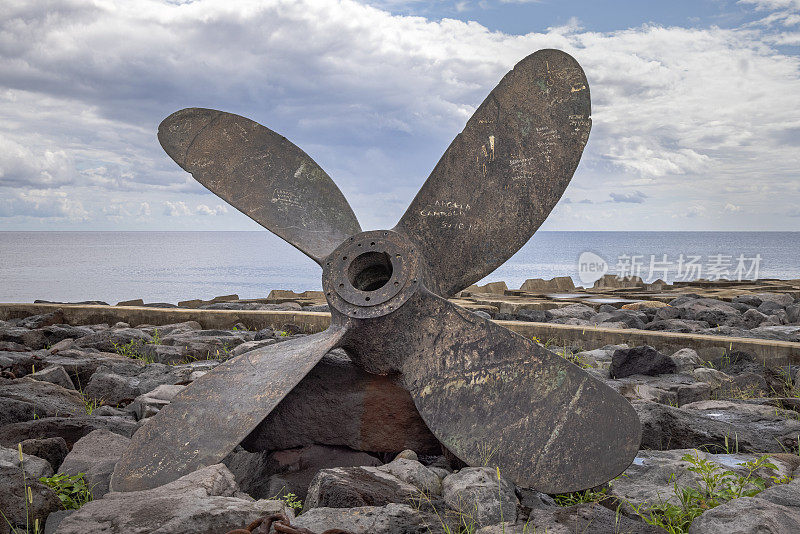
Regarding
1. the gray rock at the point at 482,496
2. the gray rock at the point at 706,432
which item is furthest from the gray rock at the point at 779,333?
the gray rock at the point at 482,496

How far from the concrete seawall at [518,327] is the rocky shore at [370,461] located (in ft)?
0.54

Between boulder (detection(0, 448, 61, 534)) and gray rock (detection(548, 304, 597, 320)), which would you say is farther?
gray rock (detection(548, 304, 597, 320))

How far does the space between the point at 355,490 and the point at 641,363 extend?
2926 millimetres

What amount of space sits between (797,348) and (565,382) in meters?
3.29

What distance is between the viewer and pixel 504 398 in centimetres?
278

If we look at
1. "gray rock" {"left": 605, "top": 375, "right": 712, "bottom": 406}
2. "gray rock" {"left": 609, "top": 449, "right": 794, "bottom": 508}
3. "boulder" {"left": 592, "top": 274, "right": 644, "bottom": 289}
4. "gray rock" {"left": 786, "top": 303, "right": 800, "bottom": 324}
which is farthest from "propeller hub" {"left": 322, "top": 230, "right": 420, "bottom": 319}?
"boulder" {"left": 592, "top": 274, "right": 644, "bottom": 289}

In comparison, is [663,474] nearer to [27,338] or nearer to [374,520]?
[374,520]

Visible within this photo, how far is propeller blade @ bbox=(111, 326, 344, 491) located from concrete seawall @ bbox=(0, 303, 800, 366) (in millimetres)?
3563

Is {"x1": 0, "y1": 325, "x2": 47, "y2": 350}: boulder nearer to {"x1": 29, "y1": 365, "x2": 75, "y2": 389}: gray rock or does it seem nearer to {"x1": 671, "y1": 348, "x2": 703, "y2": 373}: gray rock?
{"x1": 29, "y1": 365, "x2": 75, "y2": 389}: gray rock

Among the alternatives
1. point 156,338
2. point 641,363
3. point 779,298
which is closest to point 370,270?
point 641,363

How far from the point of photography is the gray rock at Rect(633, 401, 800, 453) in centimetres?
317

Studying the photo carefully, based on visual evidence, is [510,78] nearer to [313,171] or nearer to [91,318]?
[313,171]

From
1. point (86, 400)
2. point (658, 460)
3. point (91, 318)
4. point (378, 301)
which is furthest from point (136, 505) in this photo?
point (91, 318)

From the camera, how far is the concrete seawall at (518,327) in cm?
519
